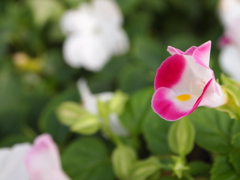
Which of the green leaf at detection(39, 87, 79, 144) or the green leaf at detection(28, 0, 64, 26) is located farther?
the green leaf at detection(28, 0, 64, 26)

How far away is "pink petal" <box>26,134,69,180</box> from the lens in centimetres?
35

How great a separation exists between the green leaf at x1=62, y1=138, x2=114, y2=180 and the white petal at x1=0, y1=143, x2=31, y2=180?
0.25 ft

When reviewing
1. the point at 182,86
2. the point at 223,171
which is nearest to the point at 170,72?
the point at 182,86

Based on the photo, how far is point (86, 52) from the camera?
2.98 feet

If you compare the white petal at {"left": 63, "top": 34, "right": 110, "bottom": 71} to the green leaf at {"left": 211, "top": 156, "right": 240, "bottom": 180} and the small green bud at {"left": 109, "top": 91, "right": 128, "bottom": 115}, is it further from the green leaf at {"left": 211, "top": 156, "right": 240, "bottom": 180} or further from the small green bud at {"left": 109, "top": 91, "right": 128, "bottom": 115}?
the green leaf at {"left": 211, "top": 156, "right": 240, "bottom": 180}

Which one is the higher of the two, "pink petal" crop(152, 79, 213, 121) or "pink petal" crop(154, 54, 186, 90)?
"pink petal" crop(154, 54, 186, 90)

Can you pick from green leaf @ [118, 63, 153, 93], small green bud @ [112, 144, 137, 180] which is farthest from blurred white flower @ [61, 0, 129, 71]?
small green bud @ [112, 144, 137, 180]

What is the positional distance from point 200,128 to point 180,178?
6 centimetres

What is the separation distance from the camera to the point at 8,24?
3.10ft

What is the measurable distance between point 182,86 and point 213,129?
0.33 feet

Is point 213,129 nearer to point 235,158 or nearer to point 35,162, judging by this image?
point 235,158

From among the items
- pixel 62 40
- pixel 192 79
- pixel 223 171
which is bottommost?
pixel 62 40

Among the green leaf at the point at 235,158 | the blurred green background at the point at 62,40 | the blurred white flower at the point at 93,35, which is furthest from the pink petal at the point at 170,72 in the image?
the blurred white flower at the point at 93,35

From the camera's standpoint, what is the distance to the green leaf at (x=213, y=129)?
369mm
